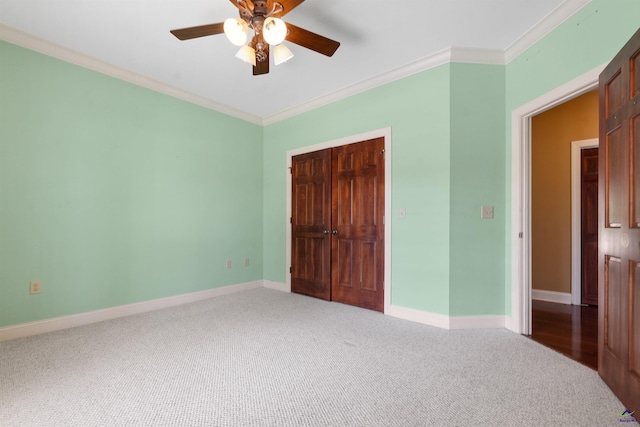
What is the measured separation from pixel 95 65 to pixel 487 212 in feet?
14.1

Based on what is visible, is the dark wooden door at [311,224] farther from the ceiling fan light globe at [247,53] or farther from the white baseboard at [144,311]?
the ceiling fan light globe at [247,53]

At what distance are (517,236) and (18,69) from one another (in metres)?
4.82

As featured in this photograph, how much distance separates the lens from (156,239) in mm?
3334

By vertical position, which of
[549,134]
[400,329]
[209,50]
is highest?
[209,50]

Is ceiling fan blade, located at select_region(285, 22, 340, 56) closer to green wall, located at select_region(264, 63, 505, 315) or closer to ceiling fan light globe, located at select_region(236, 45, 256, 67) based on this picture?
ceiling fan light globe, located at select_region(236, 45, 256, 67)

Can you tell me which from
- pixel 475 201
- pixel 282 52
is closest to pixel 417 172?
pixel 475 201

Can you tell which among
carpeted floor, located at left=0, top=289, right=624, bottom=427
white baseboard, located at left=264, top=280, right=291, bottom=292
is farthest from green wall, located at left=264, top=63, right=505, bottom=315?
white baseboard, located at left=264, top=280, right=291, bottom=292

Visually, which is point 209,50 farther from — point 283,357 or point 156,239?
point 283,357

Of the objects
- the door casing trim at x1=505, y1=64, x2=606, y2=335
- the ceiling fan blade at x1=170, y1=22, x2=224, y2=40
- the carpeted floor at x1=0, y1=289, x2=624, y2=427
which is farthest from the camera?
the door casing trim at x1=505, y1=64, x2=606, y2=335

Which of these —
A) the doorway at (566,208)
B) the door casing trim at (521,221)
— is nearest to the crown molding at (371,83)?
the door casing trim at (521,221)

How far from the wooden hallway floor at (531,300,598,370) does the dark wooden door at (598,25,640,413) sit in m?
0.44

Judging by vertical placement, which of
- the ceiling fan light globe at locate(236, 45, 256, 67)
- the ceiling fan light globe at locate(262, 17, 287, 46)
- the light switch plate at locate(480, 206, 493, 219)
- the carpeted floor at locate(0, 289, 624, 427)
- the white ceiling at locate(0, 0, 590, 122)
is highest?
the white ceiling at locate(0, 0, 590, 122)

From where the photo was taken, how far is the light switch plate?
276 centimetres

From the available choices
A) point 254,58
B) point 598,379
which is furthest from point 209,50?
point 598,379
